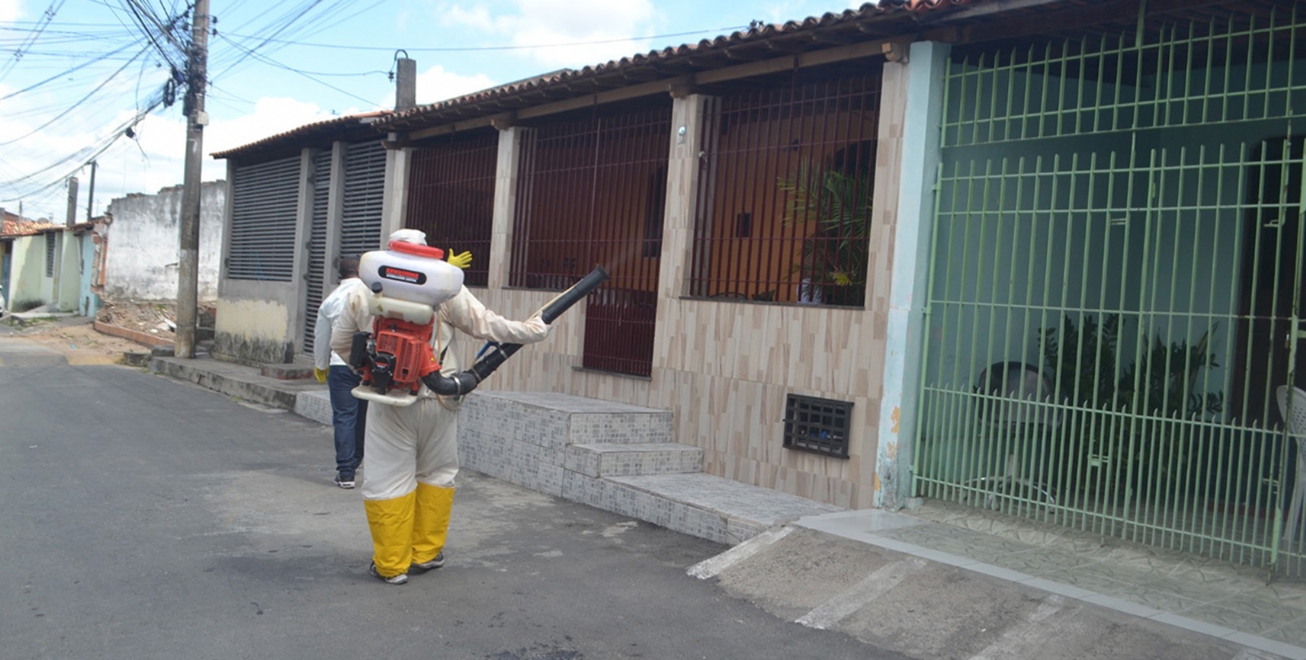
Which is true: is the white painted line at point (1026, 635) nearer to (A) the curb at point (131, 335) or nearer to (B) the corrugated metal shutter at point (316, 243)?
(B) the corrugated metal shutter at point (316, 243)

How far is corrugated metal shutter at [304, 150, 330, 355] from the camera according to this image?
14984mm

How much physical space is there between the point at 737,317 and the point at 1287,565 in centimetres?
382

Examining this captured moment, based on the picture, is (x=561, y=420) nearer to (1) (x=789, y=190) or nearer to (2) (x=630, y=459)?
(2) (x=630, y=459)

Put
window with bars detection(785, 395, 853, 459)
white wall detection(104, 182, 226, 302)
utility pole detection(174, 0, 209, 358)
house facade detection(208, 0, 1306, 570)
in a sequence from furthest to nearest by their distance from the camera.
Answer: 1. white wall detection(104, 182, 226, 302)
2. utility pole detection(174, 0, 209, 358)
3. window with bars detection(785, 395, 853, 459)
4. house facade detection(208, 0, 1306, 570)

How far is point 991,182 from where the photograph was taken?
265 inches

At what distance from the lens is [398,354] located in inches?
196

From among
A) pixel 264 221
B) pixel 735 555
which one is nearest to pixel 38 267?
pixel 264 221

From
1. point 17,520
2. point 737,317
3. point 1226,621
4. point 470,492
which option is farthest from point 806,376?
point 17,520

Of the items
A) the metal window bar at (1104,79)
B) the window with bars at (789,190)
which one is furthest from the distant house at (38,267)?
the metal window bar at (1104,79)

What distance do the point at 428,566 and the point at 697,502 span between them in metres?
1.88

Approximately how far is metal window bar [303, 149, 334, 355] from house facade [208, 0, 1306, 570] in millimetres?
6408

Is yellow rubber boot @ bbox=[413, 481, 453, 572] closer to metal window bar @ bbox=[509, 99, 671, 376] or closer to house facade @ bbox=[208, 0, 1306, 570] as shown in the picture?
house facade @ bbox=[208, 0, 1306, 570]

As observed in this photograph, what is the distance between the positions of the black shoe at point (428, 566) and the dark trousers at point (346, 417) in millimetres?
2462

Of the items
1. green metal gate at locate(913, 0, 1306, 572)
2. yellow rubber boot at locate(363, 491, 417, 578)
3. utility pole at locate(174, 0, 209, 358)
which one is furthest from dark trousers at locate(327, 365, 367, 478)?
utility pole at locate(174, 0, 209, 358)
